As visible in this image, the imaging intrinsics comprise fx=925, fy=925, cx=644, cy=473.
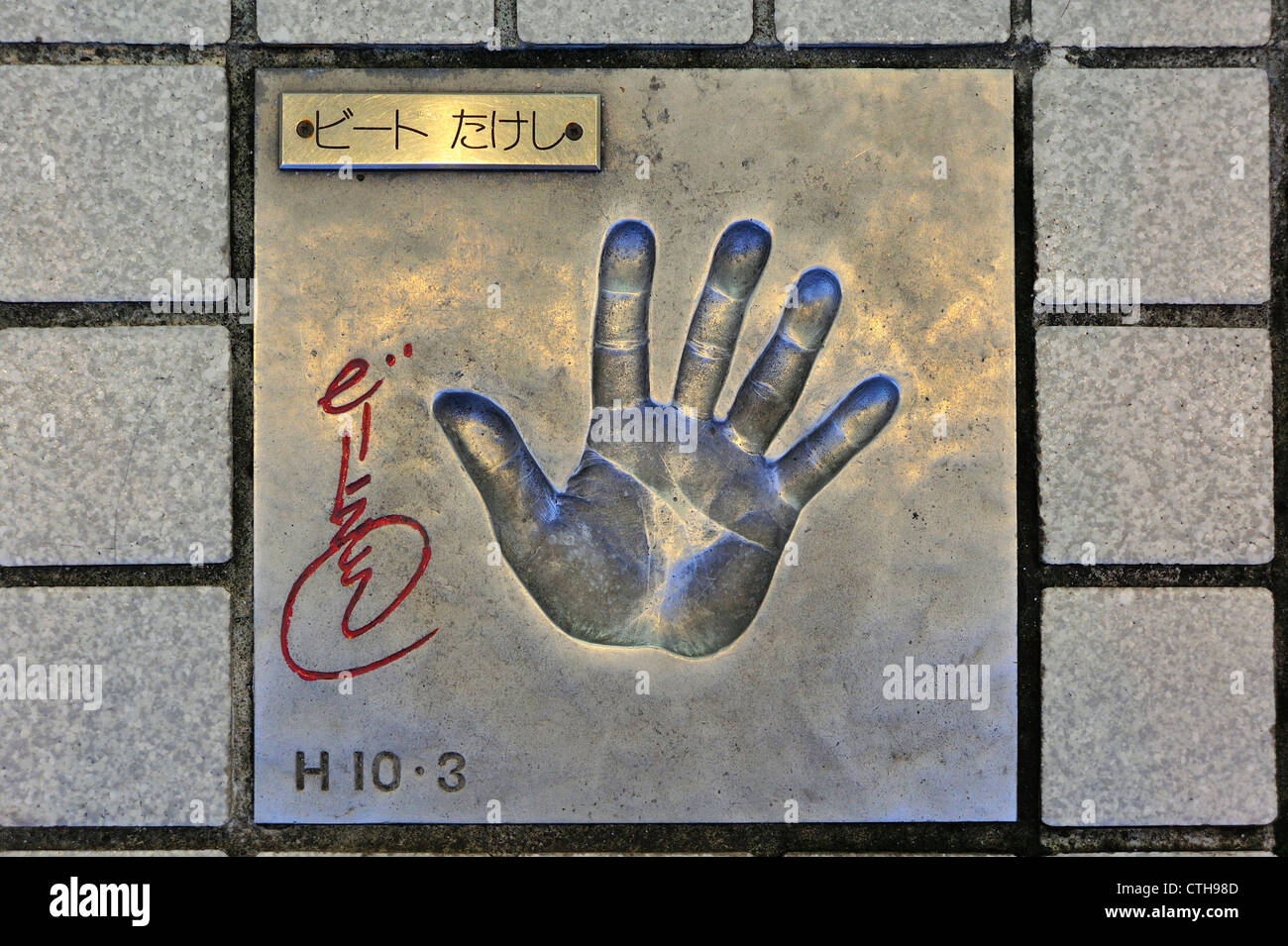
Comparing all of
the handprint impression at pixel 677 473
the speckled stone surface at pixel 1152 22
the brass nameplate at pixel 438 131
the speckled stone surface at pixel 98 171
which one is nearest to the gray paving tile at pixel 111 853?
the handprint impression at pixel 677 473

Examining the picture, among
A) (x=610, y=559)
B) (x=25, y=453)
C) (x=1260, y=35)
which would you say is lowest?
(x=610, y=559)

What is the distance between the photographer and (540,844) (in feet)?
3.26

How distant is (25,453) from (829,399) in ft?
2.83

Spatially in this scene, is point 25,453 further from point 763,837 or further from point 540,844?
point 763,837

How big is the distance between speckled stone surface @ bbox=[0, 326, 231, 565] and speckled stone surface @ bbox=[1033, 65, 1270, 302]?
92 cm

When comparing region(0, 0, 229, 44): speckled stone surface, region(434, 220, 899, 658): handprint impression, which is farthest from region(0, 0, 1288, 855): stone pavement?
region(434, 220, 899, 658): handprint impression

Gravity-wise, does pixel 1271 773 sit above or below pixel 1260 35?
below

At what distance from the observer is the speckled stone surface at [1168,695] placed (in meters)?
1.00

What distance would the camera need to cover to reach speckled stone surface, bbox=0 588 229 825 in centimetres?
99

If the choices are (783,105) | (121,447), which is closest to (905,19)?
(783,105)

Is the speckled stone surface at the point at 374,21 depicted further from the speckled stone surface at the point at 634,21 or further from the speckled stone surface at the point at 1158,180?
the speckled stone surface at the point at 1158,180

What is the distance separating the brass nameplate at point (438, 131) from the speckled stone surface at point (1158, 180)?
1.64 ft

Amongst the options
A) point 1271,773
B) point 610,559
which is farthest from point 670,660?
point 1271,773
